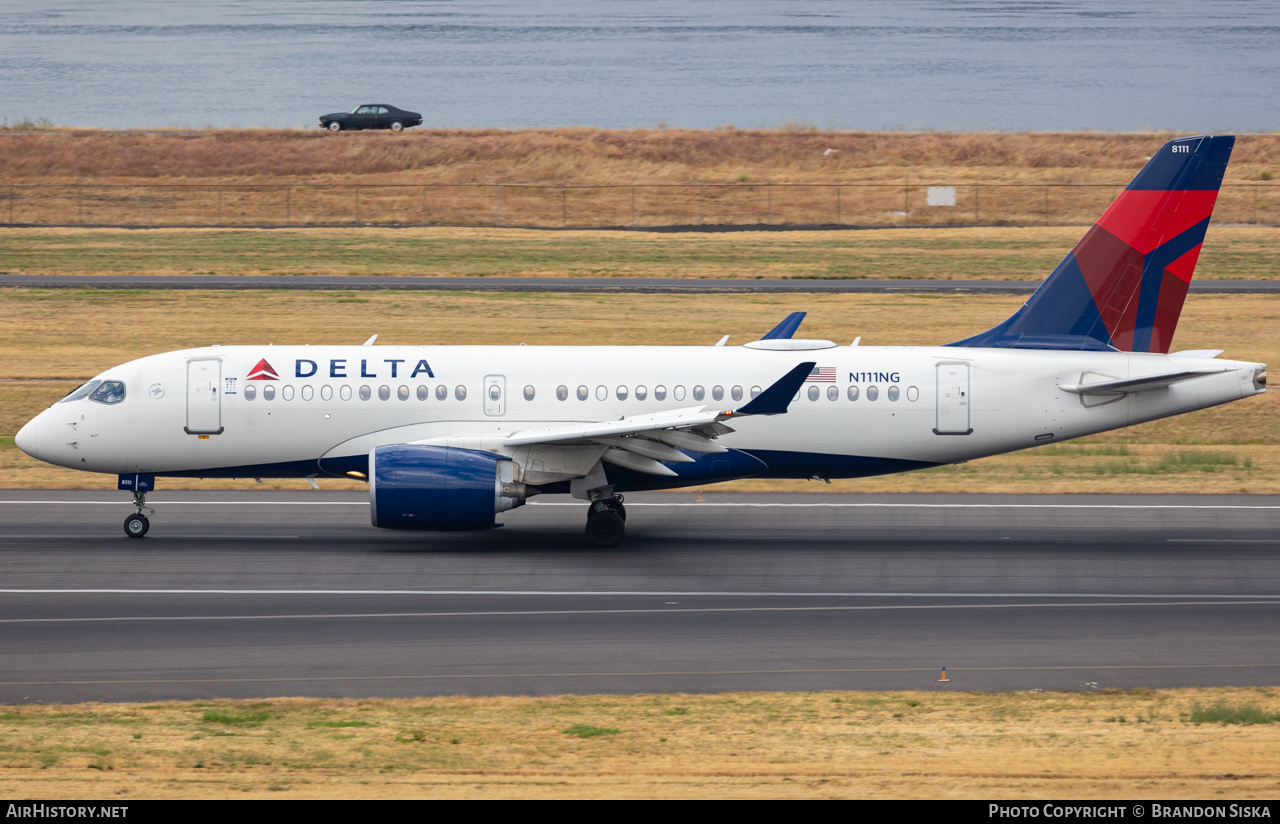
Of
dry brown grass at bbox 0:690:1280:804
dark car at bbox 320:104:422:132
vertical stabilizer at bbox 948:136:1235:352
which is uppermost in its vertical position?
dark car at bbox 320:104:422:132

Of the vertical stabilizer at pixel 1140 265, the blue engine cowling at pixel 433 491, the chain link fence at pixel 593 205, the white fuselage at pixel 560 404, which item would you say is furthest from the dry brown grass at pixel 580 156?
the blue engine cowling at pixel 433 491

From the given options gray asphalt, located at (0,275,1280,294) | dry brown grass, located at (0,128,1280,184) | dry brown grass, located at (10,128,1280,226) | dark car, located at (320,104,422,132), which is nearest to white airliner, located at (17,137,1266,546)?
gray asphalt, located at (0,275,1280,294)

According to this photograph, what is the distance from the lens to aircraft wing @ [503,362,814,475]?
80.8 feet

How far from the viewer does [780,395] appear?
24594 mm

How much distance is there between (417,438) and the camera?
89.4 ft

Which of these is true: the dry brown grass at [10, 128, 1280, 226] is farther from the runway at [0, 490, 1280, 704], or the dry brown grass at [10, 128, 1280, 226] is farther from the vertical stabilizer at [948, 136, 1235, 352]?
the vertical stabilizer at [948, 136, 1235, 352]

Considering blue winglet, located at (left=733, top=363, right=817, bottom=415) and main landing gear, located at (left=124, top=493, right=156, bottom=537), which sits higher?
blue winglet, located at (left=733, top=363, right=817, bottom=415)

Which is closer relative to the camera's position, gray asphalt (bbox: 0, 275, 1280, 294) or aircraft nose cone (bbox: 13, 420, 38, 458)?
aircraft nose cone (bbox: 13, 420, 38, 458)

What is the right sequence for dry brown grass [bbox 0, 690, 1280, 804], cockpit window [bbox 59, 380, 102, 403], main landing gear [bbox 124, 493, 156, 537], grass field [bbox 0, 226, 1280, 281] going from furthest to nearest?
grass field [bbox 0, 226, 1280, 281]
cockpit window [bbox 59, 380, 102, 403]
main landing gear [bbox 124, 493, 156, 537]
dry brown grass [bbox 0, 690, 1280, 804]

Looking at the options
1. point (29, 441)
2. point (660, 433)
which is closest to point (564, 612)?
point (660, 433)

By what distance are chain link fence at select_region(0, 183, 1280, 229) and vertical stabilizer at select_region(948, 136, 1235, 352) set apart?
5464 centimetres

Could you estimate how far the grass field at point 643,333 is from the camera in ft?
112

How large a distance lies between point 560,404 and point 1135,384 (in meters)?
10.9

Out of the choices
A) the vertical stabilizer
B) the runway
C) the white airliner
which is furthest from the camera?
the vertical stabilizer
